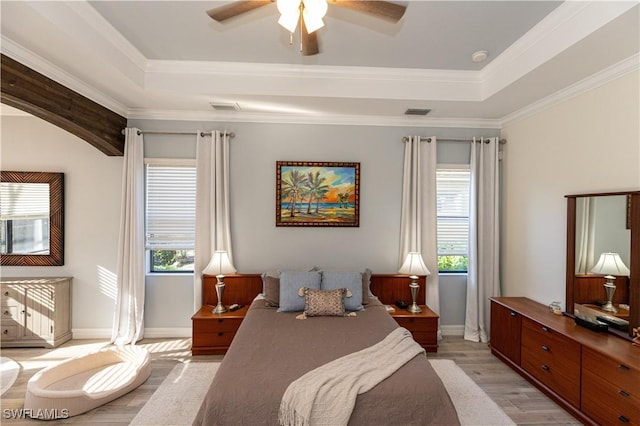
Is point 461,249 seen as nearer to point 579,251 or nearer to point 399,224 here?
point 399,224

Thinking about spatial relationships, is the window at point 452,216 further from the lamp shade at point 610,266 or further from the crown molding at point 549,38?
the lamp shade at point 610,266

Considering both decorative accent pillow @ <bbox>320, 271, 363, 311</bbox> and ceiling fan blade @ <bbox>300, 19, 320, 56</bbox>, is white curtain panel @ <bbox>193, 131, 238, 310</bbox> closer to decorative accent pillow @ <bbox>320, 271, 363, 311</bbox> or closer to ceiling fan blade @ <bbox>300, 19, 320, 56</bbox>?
decorative accent pillow @ <bbox>320, 271, 363, 311</bbox>

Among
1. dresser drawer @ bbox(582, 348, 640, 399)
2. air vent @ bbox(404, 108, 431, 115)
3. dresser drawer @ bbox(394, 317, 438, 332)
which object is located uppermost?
air vent @ bbox(404, 108, 431, 115)

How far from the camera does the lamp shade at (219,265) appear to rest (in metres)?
3.55

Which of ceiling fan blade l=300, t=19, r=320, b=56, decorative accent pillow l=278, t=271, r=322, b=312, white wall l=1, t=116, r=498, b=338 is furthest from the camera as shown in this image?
white wall l=1, t=116, r=498, b=338

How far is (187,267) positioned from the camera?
160 inches

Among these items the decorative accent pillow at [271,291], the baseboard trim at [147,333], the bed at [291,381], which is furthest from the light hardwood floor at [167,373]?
the bed at [291,381]

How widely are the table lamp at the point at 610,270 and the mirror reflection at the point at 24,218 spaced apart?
6043mm

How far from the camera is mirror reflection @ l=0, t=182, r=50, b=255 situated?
3.84 m

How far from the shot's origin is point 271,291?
3.48 metres

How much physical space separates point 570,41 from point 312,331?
10.1ft

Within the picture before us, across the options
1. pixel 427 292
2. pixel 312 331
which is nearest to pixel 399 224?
pixel 427 292

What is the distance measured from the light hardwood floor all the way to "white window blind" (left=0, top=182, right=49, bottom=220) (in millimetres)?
1624

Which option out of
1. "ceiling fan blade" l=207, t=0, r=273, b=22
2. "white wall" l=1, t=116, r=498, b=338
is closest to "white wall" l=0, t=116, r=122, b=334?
"white wall" l=1, t=116, r=498, b=338
